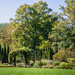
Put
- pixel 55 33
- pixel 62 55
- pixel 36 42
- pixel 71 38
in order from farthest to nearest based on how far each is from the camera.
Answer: pixel 36 42 → pixel 55 33 → pixel 71 38 → pixel 62 55

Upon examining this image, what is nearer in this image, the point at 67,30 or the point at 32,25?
the point at 67,30

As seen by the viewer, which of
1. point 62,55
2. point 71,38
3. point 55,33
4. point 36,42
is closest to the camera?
point 62,55

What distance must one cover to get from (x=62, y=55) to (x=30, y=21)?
1855 cm

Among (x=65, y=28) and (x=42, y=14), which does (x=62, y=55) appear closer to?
(x=65, y=28)

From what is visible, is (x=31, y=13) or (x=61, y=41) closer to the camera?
(x=61, y=41)

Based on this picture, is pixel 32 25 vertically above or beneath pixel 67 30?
above

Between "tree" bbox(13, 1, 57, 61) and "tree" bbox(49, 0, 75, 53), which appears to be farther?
"tree" bbox(13, 1, 57, 61)

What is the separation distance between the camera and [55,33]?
3512 cm

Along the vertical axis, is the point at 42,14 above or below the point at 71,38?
above

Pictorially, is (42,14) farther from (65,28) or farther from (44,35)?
(65,28)

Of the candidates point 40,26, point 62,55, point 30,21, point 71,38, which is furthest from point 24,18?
point 62,55

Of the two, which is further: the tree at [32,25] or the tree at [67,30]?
the tree at [32,25]

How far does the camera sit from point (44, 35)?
42281mm

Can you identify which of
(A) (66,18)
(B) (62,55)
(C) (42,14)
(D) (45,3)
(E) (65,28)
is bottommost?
(B) (62,55)
